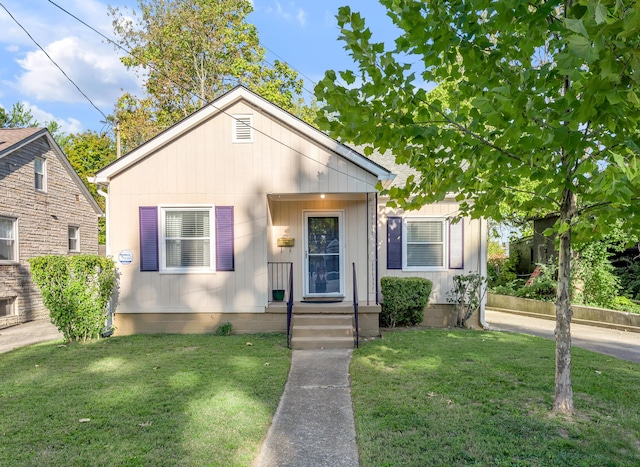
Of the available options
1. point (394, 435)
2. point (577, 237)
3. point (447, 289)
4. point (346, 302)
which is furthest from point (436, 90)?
point (394, 435)

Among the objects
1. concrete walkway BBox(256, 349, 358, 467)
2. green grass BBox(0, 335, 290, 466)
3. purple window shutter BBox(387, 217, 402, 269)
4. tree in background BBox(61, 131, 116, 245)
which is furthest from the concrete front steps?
tree in background BBox(61, 131, 116, 245)

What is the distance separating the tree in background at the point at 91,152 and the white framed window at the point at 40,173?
14.4 m

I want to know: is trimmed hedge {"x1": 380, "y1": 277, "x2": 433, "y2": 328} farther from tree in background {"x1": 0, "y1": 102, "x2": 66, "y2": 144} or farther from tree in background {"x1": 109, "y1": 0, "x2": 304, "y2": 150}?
tree in background {"x1": 0, "y1": 102, "x2": 66, "y2": 144}

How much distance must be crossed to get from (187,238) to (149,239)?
0.76 metres

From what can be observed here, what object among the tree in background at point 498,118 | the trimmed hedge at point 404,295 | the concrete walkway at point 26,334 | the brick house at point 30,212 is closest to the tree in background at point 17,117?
the brick house at point 30,212

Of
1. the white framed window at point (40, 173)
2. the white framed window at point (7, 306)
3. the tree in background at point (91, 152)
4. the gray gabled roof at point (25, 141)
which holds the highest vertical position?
the tree in background at point (91, 152)

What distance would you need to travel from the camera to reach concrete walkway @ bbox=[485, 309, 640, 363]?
759cm

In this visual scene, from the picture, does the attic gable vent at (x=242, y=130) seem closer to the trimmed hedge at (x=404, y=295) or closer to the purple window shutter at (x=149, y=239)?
the purple window shutter at (x=149, y=239)

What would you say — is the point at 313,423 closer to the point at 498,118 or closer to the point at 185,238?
the point at 498,118

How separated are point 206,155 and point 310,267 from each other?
11.1 ft

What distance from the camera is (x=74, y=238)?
1487 cm

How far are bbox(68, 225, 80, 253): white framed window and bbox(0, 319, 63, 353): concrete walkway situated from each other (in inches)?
144

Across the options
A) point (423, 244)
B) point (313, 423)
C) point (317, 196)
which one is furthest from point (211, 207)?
point (313, 423)

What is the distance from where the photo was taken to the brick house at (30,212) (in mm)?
11445
